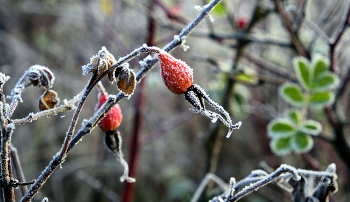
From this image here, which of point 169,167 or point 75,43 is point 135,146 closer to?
point 169,167

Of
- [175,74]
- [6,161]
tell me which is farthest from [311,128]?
[6,161]

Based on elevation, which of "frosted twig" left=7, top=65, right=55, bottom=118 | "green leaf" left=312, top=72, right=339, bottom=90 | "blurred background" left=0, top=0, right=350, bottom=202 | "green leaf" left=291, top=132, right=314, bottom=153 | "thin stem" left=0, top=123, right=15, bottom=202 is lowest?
"thin stem" left=0, top=123, right=15, bottom=202

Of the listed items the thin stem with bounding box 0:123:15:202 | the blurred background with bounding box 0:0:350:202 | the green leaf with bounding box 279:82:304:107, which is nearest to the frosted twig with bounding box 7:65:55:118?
the thin stem with bounding box 0:123:15:202

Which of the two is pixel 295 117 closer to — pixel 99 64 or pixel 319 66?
pixel 319 66

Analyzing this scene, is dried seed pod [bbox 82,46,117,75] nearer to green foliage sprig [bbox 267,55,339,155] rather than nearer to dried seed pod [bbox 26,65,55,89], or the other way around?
dried seed pod [bbox 26,65,55,89]

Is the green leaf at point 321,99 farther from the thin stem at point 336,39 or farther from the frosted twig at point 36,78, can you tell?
the frosted twig at point 36,78

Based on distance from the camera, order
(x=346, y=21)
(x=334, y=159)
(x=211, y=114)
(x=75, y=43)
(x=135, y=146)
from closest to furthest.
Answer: (x=211, y=114) → (x=346, y=21) → (x=135, y=146) → (x=334, y=159) → (x=75, y=43)

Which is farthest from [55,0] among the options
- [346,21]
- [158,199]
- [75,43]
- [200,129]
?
[346,21]
